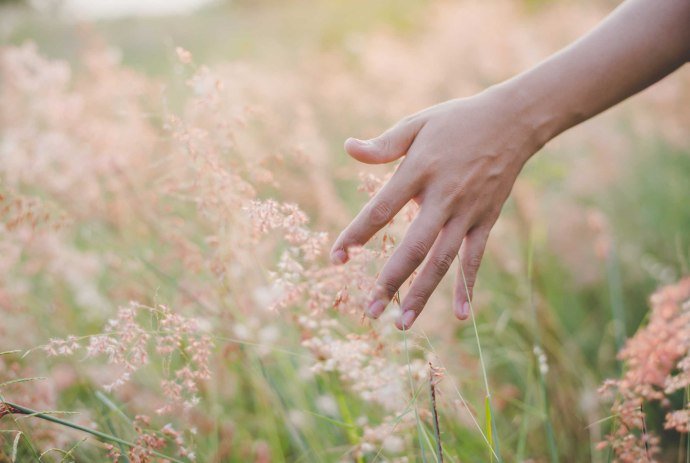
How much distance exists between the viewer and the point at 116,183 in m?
2.11

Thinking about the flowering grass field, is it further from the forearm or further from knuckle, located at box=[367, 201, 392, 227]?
the forearm

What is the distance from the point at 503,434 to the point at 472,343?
48 centimetres

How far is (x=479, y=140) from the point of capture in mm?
1091

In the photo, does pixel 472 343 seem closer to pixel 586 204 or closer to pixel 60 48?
pixel 586 204

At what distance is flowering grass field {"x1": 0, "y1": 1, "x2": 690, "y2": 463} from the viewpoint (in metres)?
1.14

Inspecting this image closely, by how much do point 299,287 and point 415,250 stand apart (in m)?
0.26

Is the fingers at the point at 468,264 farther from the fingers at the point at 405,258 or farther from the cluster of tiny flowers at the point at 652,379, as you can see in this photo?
the cluster of tiny flowers at the point at 652,379

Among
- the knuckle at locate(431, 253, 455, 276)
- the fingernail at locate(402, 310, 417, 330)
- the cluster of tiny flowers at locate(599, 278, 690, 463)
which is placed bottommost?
the cluster of tiny flowers at locate(599, 278, 690, 463)

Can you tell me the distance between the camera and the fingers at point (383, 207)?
3.46ft

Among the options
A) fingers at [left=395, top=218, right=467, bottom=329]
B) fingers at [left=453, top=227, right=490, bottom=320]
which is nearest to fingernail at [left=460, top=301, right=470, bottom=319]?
fingers at [left=453, top=227, right=490, bottom=320]

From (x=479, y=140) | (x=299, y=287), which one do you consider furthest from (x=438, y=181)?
(x=299, y=287)

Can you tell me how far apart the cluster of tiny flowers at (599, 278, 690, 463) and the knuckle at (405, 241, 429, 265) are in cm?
47

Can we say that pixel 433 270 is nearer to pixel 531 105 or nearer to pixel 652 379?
pixel 531 105

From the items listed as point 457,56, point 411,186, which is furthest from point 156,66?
point 411,186
